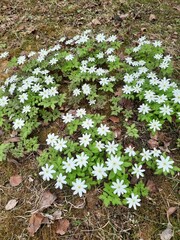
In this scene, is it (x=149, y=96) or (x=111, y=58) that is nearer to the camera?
(x=149, y=96)

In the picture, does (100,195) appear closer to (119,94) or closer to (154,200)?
(154,200)

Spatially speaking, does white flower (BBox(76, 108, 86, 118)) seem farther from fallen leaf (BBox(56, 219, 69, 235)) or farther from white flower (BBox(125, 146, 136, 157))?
fallen leaf (BBox(56, 219, 69, 235))

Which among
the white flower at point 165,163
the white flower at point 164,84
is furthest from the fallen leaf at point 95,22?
the white flower at point 165,163

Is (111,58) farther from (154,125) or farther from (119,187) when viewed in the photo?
(119,187)

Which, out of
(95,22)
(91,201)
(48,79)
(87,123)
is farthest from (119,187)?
(95,22)

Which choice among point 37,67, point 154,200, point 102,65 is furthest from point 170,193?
point 37,67

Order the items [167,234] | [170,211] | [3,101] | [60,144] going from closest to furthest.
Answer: [167,234] < [170,211] < [60,144] < [3,101]

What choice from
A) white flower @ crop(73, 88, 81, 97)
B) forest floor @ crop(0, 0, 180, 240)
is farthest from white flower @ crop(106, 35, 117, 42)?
white flower @ crop(73, 88, 81, 97)
